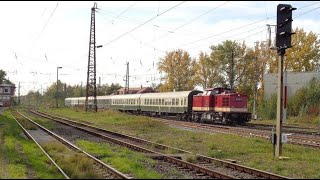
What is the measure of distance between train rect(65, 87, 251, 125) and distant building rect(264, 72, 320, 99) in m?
12.5

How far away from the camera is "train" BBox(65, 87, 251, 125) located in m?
34.2

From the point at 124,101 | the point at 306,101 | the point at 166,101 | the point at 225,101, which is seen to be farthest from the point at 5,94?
the point at 225,101

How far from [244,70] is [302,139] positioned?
156 ft

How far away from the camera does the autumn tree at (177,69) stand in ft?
259

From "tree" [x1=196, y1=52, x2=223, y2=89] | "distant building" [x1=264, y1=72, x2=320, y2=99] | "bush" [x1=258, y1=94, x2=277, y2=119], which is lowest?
"bush" [x1=258, y1=94, x2=277, y2=119]

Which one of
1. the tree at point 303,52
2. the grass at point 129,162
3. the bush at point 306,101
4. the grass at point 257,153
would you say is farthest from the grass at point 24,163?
the tree at point 303,52

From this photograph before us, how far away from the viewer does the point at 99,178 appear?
10367 mm

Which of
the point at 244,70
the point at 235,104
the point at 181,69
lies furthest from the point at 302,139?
the point at 181,69

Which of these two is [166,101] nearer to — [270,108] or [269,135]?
[270,108]

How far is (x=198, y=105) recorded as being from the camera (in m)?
38.5

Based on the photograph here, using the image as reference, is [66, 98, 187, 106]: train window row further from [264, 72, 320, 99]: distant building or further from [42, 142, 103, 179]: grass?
[42, 142, 103, 179]: grass

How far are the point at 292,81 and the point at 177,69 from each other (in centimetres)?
3365

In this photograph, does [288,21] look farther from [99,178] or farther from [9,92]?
[9,92]

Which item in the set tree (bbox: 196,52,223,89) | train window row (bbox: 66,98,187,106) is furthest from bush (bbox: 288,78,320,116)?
tree (bbox: 196,52,223,89)
